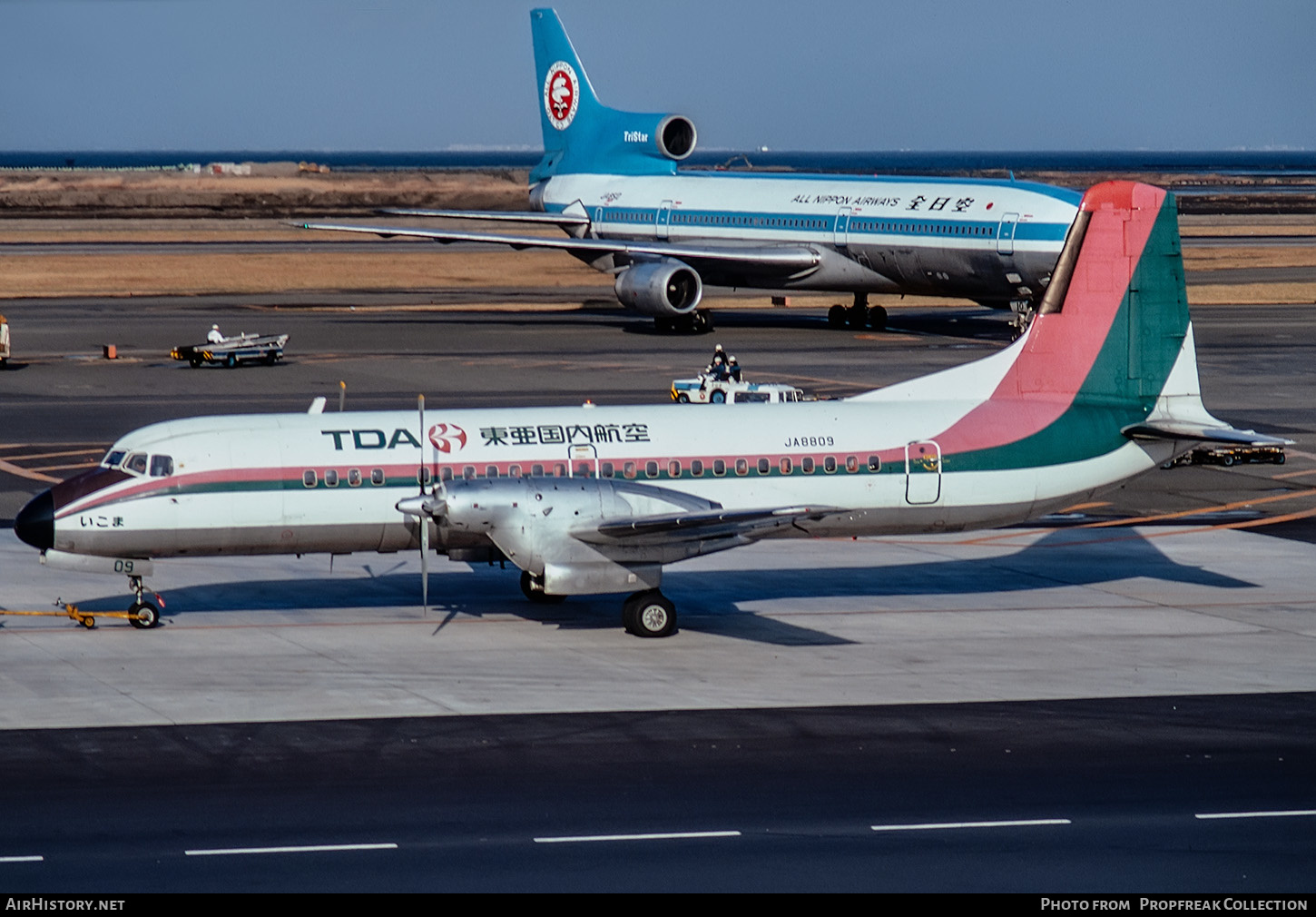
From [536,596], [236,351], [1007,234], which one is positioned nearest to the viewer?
[536,596]

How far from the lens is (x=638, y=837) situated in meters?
18.1

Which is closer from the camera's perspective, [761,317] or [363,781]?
[363,781]

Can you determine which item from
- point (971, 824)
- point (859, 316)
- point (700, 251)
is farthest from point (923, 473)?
point (859, 316)

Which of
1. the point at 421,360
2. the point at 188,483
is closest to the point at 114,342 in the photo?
the point at 421,360

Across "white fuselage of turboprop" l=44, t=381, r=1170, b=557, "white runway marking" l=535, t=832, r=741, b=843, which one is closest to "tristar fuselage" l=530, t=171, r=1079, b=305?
"white fuselage of turboprop" l=44, t=381, r=1170, b=557

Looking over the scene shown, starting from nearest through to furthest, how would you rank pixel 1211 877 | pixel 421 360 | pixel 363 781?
1. pixel 1211 877
2. pixel 363 781
3. pixel 421 360

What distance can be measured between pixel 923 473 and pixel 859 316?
142 feet

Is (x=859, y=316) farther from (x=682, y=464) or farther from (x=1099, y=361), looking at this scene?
(x=682, y=464)

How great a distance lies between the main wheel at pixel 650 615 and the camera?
2728 cm

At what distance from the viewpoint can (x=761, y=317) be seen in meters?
76.4

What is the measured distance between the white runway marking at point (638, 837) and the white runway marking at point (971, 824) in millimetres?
1721

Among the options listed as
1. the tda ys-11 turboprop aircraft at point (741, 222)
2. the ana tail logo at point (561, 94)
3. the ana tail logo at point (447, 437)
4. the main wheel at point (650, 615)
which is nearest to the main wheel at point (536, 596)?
the main wheel at point (650, 615)

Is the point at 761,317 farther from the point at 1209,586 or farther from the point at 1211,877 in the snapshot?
the point at 1211,877
